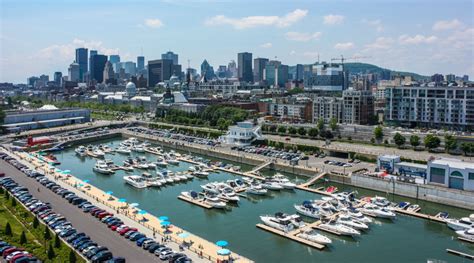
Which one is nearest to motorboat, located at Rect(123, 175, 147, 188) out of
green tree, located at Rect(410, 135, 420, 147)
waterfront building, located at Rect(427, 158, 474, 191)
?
waterfront building, located at Rect(427, 158, 474, 191)

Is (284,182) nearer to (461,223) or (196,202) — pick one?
(196,202)

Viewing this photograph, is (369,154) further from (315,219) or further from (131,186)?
(131,186)

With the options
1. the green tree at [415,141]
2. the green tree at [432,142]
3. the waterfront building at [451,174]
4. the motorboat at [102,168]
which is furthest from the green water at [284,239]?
the green tree at [415,141]

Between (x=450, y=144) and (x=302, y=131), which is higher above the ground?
(x=302, y=131)

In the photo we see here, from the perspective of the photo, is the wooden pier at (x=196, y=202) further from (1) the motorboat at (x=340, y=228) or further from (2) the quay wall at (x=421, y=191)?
(2) the quay wall at (x=421, y=191)

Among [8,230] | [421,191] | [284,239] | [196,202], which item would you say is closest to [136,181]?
[196,202]

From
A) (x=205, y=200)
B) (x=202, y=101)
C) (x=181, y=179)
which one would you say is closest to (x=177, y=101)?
(x=202, y=101)
